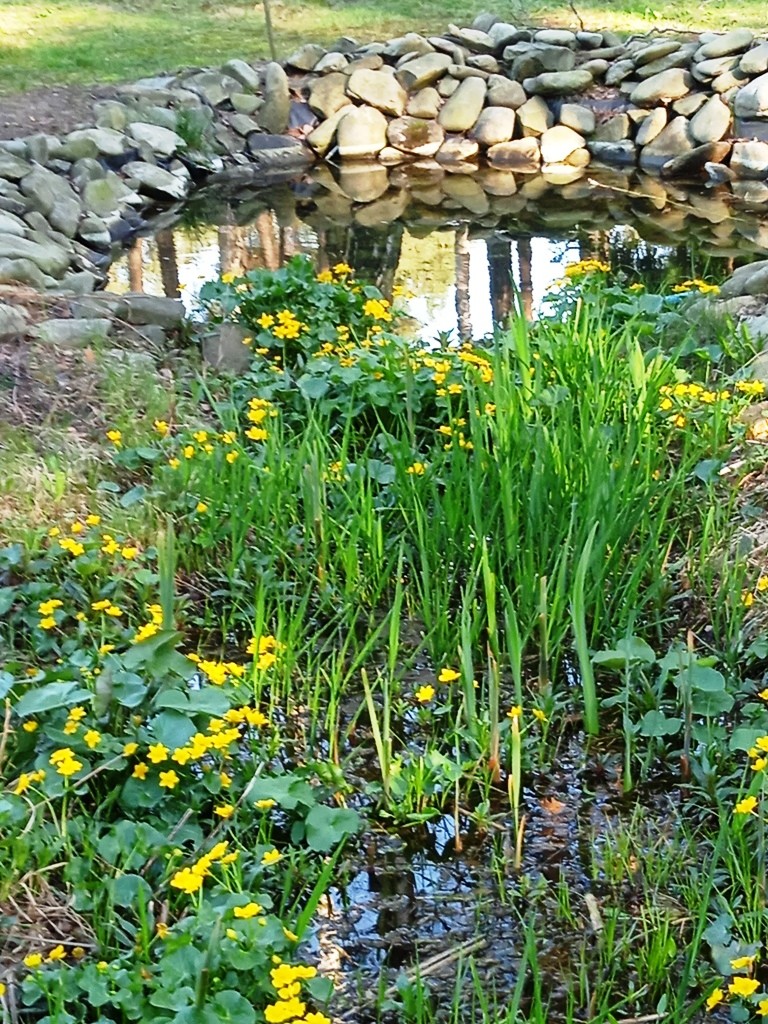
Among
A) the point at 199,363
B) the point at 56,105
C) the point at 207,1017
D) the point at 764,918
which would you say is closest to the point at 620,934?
the point at 764,918

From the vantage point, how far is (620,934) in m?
2.12

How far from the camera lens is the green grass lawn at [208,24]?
11211mm

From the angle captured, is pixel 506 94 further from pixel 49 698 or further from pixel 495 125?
pixel 49 698

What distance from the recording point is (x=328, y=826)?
7.37 feet

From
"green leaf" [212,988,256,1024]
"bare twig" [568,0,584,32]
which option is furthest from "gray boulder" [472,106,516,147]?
"green leaf" [212,988,256,1024]

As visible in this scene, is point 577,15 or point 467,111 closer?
point 467,111

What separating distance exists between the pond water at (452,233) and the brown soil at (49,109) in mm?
1129

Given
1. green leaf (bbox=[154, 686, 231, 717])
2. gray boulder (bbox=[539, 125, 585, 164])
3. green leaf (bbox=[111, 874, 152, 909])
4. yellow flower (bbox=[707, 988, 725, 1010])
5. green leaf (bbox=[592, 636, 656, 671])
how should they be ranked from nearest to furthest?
1. yellow flower (bbox=[707, 988, 725, 1010])
2. green leaf (bbox=[111, 874, 152, 909])
3. green leaf (bbox=[154, 686, 231, 717])
4. green leaf (bbox=[592, 636, 656, 671])
5. gray boulder (bbox=[539, 125, 585, 164])

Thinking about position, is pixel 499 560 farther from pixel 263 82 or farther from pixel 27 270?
pixel 263 82

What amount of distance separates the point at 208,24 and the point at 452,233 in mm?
6931

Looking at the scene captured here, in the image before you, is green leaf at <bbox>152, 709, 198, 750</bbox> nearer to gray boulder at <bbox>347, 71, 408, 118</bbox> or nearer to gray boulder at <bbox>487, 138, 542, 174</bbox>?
gray boulder at <bbox>487, 138, 542, 174</bbox>

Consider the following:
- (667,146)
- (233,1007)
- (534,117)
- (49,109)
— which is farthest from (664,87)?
(233,1007)

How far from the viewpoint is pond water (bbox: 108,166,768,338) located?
22.9 ft

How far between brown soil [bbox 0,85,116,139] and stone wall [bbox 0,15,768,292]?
188 millimetres
